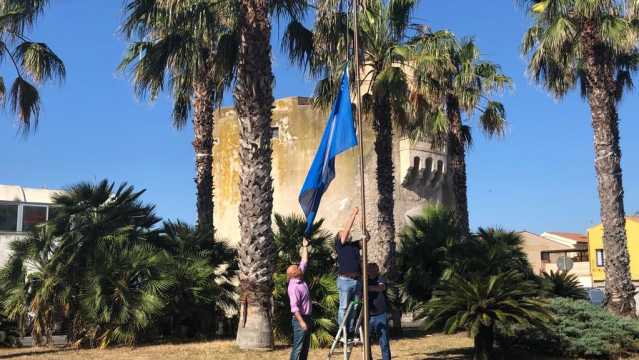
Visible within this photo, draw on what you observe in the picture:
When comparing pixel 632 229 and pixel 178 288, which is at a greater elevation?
pixel 632 229

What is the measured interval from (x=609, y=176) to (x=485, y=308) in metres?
7.47

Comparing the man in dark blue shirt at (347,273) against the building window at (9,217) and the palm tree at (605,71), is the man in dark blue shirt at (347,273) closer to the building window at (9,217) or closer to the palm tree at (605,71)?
the palm tree at (605,71)

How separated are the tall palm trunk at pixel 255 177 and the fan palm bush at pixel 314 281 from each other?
3.38 ft

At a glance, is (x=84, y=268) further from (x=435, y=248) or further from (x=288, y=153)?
(x=288, y=153)

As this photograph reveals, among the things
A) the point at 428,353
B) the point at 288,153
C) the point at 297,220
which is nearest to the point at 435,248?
the point at 297,220

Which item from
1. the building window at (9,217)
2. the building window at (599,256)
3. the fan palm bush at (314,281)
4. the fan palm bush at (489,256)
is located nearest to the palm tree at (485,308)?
the fan palm bush at (314,281)

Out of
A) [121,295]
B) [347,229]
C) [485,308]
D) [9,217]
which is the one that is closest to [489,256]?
[485,308]

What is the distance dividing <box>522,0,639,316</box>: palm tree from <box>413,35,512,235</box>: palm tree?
8.04ft

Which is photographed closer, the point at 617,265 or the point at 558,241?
the point at 617,265

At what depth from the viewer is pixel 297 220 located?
583 inches

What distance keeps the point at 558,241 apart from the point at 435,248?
4861 cm

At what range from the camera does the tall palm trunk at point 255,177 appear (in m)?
11.8

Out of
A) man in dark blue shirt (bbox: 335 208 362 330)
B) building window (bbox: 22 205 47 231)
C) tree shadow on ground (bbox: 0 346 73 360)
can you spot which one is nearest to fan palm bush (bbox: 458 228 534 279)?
man in dark blue shirt (bbox: 335 208 362 330)

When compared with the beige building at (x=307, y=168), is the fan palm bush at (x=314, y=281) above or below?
below
